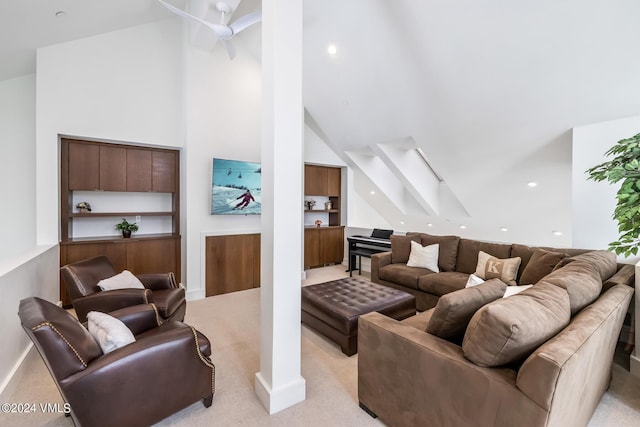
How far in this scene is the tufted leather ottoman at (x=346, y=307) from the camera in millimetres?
2611

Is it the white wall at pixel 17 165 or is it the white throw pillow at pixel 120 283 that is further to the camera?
the white wall at pixel 17 165

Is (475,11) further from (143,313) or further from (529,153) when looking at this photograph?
(143,313)

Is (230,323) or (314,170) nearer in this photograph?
(230,323)

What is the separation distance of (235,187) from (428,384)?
3743mm

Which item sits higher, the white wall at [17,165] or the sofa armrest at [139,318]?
the white wall at [17,165]

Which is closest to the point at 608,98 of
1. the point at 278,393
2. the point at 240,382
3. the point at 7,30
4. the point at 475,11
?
the point at 475,11

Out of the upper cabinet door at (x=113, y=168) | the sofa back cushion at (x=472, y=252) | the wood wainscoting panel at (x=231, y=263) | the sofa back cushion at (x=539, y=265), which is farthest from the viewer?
the wood wainscoting panel at (x=231, y=263)

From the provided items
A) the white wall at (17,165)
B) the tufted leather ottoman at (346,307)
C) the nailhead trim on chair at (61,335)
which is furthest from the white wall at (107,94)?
the tufted leather ottoman at (346,307)

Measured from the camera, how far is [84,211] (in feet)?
12.5

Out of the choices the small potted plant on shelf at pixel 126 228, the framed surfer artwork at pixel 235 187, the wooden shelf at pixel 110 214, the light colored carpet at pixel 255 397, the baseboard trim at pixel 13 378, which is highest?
the framed surfer artwork at pixel 235 187

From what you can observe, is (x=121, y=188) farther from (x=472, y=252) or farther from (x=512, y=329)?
(x=472, y=252)

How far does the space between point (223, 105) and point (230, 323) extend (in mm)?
3179

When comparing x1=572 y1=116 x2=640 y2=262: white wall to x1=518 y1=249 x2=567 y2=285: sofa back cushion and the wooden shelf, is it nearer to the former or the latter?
x1=518 y1=249 x2=567 y2=285: sofa back cushion

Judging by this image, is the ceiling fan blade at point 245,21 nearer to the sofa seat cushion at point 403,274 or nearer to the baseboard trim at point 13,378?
the sofa seat cushion at point 403,274
